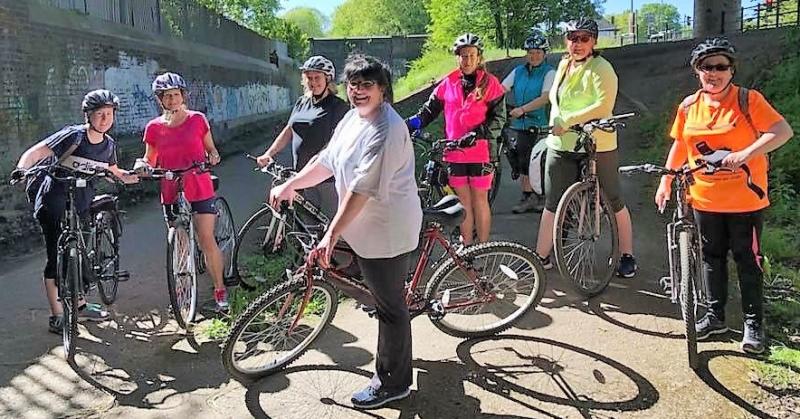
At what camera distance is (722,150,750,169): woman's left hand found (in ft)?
12.4

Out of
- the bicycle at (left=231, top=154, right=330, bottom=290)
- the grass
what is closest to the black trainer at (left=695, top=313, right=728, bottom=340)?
the bicycle at (left=231, top=154, right=330, bottom=290)

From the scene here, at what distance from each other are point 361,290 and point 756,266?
228 centimetres

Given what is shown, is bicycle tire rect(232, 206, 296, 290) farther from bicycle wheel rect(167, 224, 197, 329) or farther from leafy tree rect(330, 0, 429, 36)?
leafy tree rect(330, 0, 429, 36)

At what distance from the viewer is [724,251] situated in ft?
14.1

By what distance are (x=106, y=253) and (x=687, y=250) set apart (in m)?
4.07

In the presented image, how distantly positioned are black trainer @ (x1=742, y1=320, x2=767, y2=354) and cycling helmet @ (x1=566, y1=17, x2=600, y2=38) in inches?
84.7

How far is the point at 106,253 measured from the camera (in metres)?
5.41

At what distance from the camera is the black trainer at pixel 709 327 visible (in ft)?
14.3

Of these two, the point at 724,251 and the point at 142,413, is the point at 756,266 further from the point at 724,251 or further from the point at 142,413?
the point at 142,413

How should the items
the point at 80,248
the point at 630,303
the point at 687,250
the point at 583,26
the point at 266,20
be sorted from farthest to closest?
the point at 266,20, the point at 630,303, the point at 583,26, the point at 80,248, the point at 687,250

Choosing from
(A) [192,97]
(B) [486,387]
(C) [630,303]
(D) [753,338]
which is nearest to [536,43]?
(C) [630,303]

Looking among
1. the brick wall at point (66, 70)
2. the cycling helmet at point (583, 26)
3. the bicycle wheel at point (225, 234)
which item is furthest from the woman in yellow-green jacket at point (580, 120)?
the brick wall at point (66, 70)

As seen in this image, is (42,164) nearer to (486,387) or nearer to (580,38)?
(486,387)

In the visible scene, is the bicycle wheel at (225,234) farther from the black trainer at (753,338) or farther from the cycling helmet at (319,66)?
the black trainer at (753,338)
